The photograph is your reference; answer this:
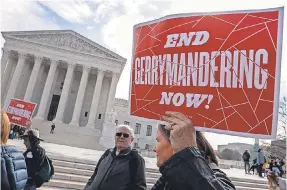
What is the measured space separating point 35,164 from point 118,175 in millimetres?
1280

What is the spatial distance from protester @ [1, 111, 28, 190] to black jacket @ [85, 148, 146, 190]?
861mm

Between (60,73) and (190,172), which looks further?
(60,73)

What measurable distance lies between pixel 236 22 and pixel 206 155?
796mm

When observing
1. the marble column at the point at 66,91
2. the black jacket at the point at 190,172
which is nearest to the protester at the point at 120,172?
the black jacket at the point at 190,172

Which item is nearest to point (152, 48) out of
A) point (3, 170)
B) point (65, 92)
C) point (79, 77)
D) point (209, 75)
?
point (209, 75)

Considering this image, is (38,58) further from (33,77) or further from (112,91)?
(112,91)

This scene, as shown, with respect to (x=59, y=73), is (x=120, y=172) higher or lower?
lower

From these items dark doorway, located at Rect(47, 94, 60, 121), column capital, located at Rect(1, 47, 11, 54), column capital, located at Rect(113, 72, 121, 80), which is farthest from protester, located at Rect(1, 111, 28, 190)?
dark doorway, located at Rect(47, 94, 60, 121)

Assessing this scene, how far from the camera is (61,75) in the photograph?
39.1m

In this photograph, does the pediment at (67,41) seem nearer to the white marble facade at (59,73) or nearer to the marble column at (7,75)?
the white marble facade at (59,73)

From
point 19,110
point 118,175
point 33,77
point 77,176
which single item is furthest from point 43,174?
point 33,77

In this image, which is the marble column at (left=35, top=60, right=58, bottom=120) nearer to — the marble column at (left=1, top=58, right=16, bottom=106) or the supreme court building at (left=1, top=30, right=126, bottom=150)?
the supreme court building at (left=1, top=30, right=126, bottom=150)

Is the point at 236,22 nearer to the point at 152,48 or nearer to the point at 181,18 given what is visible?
the point at 181,18

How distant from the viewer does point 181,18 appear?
1.65m
